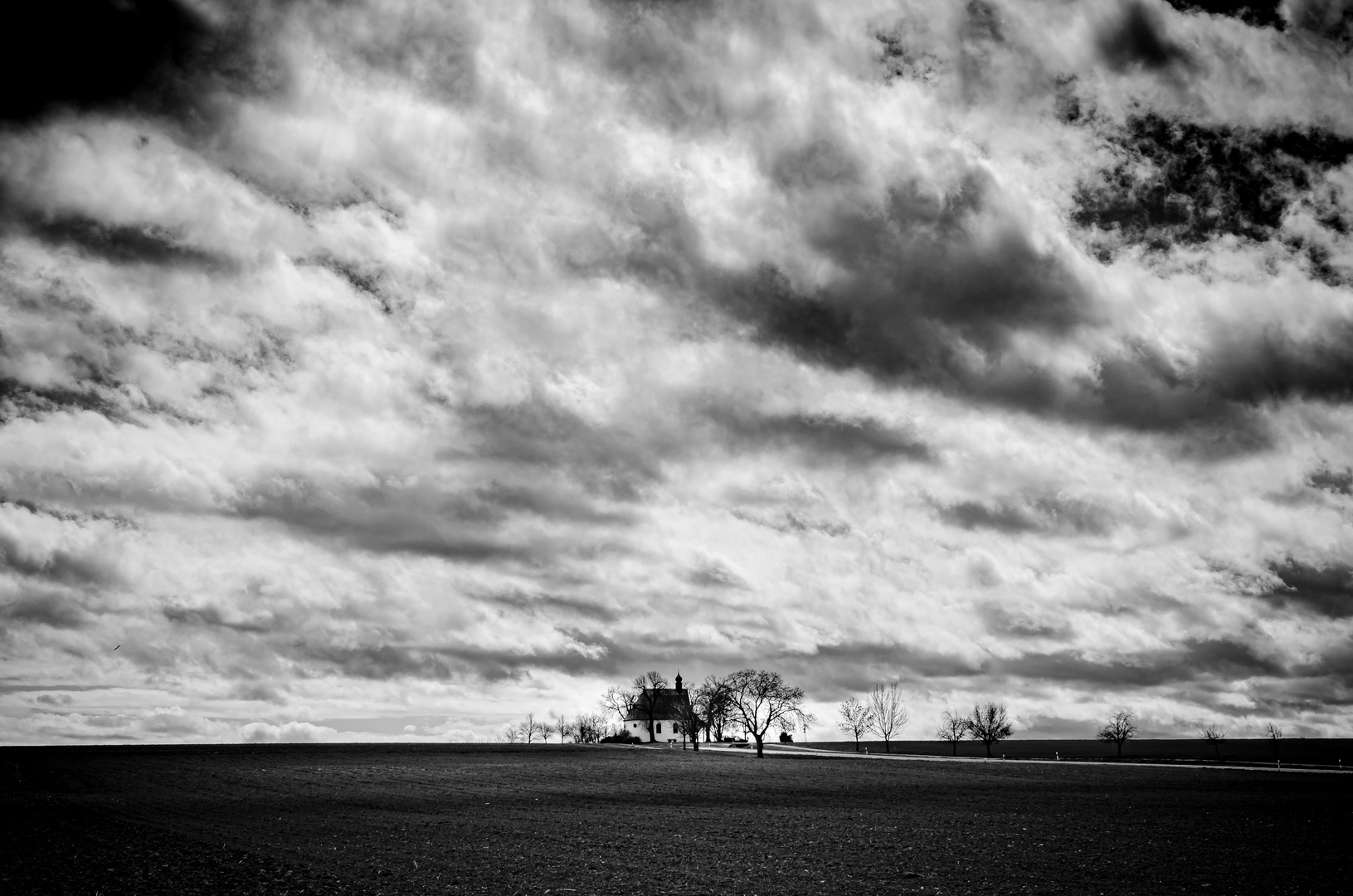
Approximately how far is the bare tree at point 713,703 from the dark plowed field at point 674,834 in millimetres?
59705

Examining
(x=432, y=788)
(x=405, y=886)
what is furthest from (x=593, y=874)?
(x=432, y=788)

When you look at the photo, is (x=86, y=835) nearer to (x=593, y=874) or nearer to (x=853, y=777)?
(x=593, y=874)

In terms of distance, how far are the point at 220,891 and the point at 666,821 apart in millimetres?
24167

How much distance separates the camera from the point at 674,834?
132 feet

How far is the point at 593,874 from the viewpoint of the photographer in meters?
28.8

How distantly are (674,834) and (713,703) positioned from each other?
112 metres

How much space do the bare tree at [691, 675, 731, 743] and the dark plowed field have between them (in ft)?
196

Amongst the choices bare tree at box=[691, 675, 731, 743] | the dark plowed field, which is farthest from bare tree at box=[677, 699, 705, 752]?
the dark plowed field

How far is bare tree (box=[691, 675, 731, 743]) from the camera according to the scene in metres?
146

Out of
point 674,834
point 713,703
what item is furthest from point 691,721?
point 674,834

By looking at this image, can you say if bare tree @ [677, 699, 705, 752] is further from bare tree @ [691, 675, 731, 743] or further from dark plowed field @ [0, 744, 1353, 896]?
dark plowed field @ [0, 744, 1353, 896]

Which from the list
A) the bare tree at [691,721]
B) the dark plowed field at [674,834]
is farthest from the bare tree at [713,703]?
the dark plowed field at [674,834]

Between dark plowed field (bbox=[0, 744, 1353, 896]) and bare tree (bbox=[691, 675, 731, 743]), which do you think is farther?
bare tree (bbox=[691, 675, 731, 743])

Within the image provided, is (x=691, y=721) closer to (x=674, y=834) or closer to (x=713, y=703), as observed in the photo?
(x=713, y=703)
